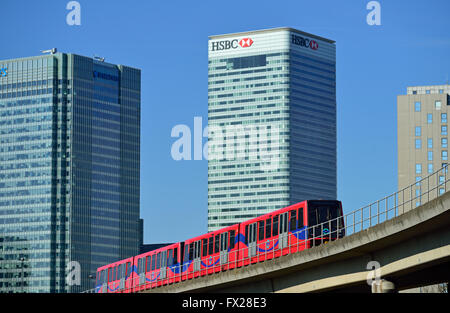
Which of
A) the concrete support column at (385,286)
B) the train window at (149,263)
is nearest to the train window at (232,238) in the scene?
the train window at (149,263)

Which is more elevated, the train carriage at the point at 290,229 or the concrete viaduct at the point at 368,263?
the train carriage at the point at 290,229

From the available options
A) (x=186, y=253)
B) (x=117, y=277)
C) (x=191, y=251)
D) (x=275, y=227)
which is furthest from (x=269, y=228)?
(x=117, y=277)

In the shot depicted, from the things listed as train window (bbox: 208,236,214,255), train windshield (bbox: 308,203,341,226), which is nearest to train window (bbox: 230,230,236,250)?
train window (bbox: 208,236,214,255)

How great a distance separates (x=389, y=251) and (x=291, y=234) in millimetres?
13675

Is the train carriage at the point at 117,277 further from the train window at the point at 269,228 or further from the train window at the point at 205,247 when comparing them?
the train window at the point at 269,228

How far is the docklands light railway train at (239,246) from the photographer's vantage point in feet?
167

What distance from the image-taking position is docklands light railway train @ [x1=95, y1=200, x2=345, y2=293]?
167ft

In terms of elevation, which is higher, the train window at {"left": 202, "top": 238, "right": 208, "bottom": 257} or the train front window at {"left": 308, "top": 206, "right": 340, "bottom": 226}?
the train front window at {"left": 308, "top": 206, "right": 340, "bottom": 226}

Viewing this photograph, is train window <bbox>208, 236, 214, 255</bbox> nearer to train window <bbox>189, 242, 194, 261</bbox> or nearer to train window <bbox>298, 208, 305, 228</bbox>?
train window <bbox>189, 242, 194, 261</bbox>

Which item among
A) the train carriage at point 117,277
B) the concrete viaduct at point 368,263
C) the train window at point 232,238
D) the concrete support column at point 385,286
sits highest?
the train window at point 232,238

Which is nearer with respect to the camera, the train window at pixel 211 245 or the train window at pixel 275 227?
the train window at pixel 275 227

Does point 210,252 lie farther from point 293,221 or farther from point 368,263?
point 368,263
